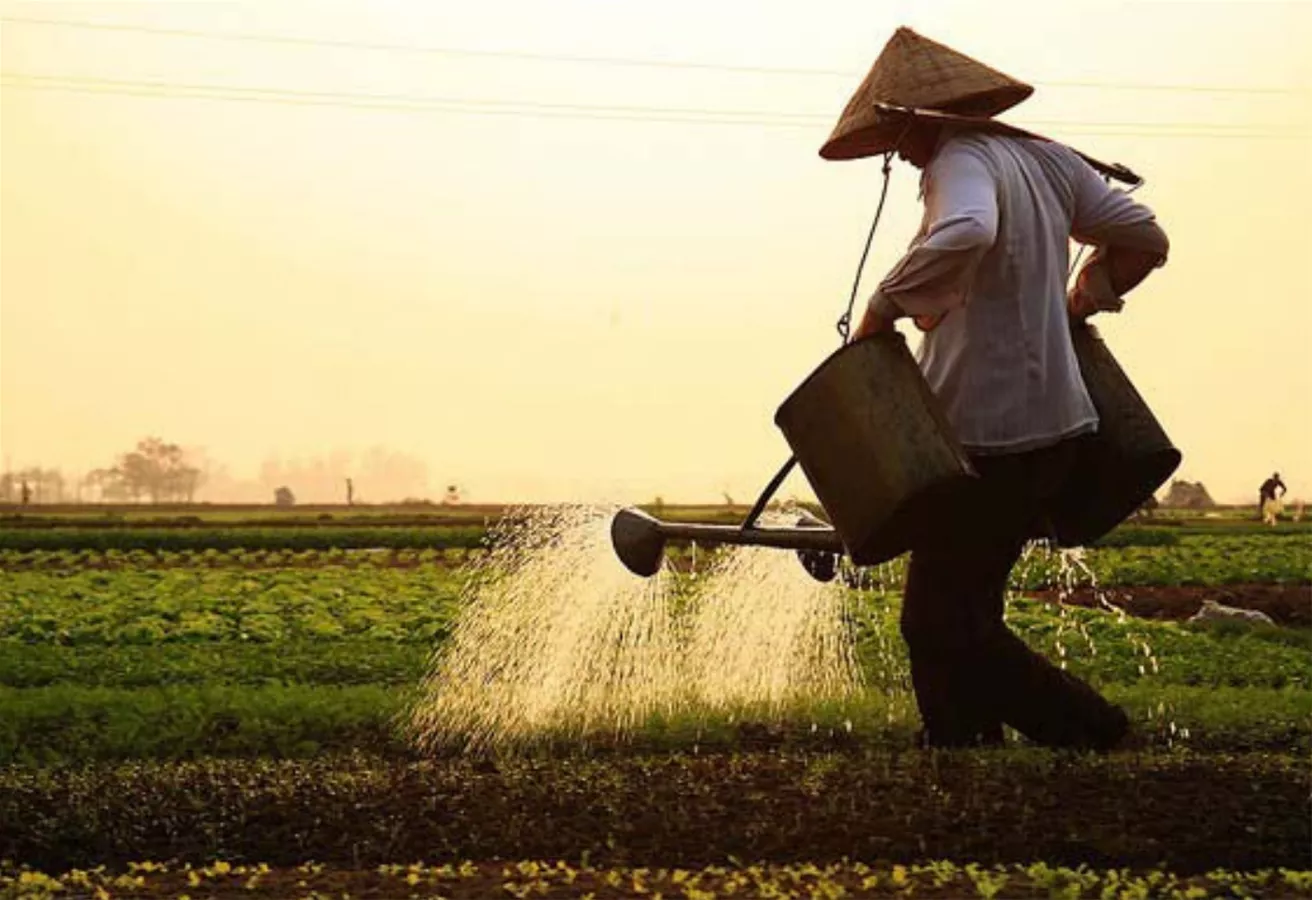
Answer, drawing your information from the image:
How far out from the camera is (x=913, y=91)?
4117mm

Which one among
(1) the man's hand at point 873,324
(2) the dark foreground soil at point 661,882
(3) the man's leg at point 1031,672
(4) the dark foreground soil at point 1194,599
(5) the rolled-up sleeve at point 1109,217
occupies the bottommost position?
(2) the dark foreground soil at point 661,882

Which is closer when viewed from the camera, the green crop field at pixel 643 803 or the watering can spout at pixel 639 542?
the green crop field at pixel 643 803

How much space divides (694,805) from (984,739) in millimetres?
819

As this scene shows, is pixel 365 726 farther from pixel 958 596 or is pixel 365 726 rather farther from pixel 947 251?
pixel 947 251

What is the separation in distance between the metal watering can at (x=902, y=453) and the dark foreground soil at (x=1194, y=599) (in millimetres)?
7260

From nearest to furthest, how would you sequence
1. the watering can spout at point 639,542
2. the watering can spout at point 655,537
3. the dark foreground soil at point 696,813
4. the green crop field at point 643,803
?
1. the green crop field at point 643,803
2. the dark foreground soil at point 696,813
3. the watering can spout at point 655,537
4. the watering can spout at point 639,542

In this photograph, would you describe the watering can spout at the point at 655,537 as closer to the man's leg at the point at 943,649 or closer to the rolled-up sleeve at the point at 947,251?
the man's leg at the point at 943,649

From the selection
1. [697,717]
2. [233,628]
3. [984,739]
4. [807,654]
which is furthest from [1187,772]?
[233,628]

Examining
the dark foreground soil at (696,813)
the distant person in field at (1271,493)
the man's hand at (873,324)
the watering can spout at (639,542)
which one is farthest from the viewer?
the distant person in field at (1271,493)

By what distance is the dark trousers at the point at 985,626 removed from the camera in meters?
4.11

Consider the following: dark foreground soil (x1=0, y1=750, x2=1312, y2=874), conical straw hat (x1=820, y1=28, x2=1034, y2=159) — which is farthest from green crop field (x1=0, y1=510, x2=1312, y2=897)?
conical straw hat (x1=820, y1=28, x2=1034, y2=159)

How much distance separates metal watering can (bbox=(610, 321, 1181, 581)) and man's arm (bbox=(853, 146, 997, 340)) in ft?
0.25

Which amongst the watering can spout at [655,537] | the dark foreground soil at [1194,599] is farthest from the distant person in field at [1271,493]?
the watering can spout at [655,537]

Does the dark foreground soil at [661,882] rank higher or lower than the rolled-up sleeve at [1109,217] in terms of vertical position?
lower
